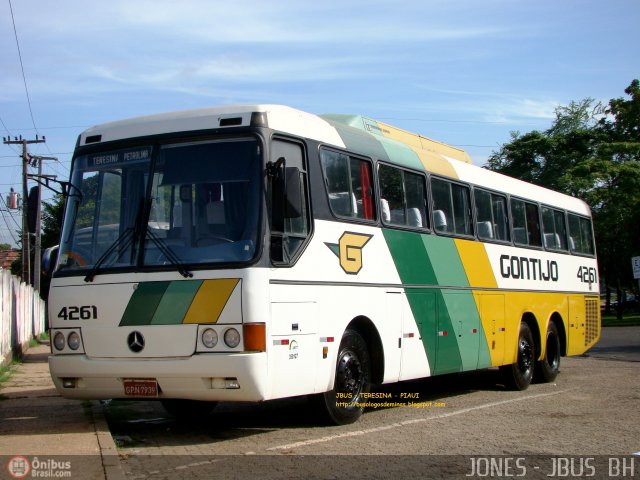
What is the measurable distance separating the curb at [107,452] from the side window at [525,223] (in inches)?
322

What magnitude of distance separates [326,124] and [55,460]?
15.9ft

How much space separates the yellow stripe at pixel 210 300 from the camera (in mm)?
8203

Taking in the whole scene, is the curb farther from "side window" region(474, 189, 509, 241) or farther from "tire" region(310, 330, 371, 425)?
"side window" region(474, 189, 509, 241)

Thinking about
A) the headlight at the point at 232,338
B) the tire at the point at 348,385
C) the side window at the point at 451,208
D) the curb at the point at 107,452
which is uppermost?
the side window at the point at 451,208

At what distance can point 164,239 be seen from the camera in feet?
28.6

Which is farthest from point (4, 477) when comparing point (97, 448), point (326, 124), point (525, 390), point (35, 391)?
point (525, 390)

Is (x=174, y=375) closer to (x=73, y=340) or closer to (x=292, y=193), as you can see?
(x=73, y=340)

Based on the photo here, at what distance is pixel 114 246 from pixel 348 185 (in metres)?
2.86

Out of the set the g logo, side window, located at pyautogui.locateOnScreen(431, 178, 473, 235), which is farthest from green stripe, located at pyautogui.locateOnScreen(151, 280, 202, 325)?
side window, located at pyautogui.locateOnScreen(431, 178, 473, 235)

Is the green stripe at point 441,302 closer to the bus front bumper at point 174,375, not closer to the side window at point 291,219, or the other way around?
the side window at point 291,219

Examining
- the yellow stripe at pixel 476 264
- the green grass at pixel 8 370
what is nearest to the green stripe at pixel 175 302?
the yellow stripe at pixel 476 264

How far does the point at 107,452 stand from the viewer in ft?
25.5

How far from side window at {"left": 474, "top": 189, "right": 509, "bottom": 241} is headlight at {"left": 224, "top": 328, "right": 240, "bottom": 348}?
255 inches

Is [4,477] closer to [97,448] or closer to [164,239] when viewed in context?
[97,448]
